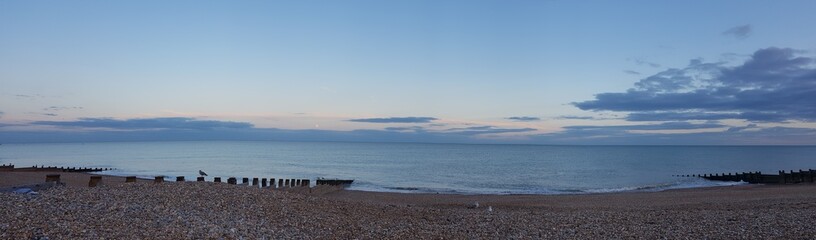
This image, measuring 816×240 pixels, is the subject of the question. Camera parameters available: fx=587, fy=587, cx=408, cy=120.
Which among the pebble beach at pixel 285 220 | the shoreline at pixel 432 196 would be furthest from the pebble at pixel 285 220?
the shoreline at pixel 432 196

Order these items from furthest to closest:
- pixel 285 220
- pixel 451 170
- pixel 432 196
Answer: pixel 451 170 → pixel 432 196 → pixel 285 220

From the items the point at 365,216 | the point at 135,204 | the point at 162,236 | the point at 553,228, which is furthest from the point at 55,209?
the point at 553,228

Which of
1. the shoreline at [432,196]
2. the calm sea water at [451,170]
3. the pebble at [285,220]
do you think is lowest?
the calm sea water at [451,170]

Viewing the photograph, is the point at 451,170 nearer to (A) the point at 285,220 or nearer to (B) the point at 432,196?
(B) the point at 432,196

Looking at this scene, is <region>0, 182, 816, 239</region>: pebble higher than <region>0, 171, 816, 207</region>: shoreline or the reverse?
higher

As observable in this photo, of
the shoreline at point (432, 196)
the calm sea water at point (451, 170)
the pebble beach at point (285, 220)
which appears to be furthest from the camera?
the calm sea water at point (451, 170)

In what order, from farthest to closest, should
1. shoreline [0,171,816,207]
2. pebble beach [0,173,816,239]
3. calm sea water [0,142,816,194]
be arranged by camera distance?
calm sea water [0,142,816,194]
shoreline [0,171,816,207]
pebble beach [0,173,816,239]

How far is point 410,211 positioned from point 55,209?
875cm

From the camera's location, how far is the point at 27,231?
26.9 ft

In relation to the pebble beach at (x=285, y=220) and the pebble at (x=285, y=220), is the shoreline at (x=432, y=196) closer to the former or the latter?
the pebble at (x=285, y=220)

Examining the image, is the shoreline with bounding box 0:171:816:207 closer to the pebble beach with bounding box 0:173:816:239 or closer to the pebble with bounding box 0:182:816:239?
the pebble with bounding box 0:182:816:239

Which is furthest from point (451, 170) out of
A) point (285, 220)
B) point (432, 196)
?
point (285, 220)

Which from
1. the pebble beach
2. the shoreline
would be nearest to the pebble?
the pebble beach

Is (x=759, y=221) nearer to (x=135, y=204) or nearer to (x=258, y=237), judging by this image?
(x=258, y=237)
